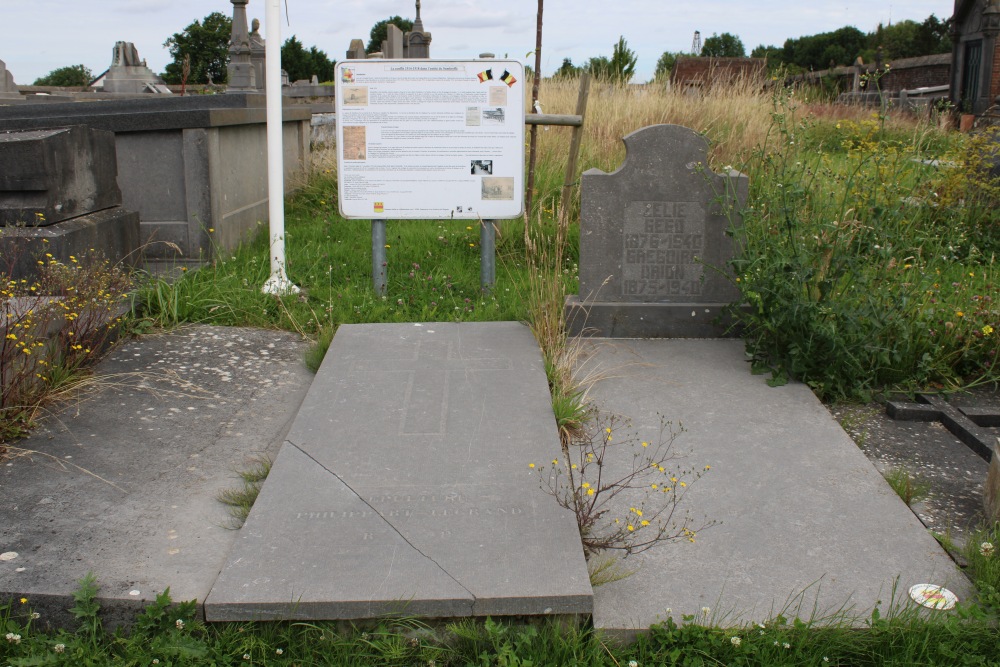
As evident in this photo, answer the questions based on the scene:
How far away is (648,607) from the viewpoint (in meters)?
2.78

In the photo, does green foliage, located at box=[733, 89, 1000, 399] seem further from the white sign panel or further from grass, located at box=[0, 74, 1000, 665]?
the white sign panel

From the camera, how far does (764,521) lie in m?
3.30

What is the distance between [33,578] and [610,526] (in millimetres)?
1879

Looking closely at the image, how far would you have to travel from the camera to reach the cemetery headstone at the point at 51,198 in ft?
16.8

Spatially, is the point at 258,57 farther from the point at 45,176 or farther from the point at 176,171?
the point at 45,176

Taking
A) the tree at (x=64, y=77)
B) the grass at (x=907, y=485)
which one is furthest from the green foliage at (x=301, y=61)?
the grass at (x=907, y=485)

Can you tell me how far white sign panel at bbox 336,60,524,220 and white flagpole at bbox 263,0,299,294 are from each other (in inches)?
18.4

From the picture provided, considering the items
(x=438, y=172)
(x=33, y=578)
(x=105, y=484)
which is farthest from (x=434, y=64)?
(x=33, y=578)

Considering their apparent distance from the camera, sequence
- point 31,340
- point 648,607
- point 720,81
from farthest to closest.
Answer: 1. point 720,81
2. point 31,340
3. point 648,607

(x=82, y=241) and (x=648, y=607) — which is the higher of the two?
(x=82, y=241)

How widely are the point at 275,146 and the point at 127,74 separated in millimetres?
20487

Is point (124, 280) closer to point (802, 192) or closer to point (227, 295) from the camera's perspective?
point (227, 295)

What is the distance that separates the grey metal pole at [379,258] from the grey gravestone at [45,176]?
70.8 inches

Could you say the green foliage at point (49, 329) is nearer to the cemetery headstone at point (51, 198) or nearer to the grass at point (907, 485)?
the cemetery headstone at point (51, 198)
